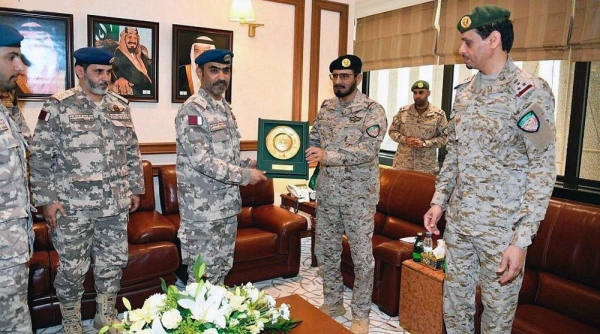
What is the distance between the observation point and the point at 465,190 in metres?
1.79

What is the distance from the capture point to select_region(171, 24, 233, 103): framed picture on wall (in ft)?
12.3

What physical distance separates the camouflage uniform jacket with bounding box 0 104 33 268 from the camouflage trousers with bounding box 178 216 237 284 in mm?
741

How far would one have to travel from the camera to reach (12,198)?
73.2 inches

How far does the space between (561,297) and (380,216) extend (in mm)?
1496

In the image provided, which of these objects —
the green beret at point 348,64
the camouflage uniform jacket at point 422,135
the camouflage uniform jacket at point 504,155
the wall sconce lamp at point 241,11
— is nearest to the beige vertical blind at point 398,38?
the camouflage uniform jacket at point 422,135

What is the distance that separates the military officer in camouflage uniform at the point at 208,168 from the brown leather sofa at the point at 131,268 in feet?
1.85

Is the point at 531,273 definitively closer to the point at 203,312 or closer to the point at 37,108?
the point at 203,312

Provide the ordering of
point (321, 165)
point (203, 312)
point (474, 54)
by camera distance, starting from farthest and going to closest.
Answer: point (321, 165) → point (474, 54) → point (203, 312)

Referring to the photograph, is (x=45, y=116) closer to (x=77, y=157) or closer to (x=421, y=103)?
(x=77, y=157)

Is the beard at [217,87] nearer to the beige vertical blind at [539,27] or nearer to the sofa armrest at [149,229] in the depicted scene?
the sofa armrest at [149,229]

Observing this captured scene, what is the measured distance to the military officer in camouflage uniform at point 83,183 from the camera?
93.0 inches

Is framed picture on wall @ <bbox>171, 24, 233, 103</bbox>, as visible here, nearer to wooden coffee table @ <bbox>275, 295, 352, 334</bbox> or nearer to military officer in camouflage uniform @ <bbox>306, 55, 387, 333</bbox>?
military officer in camouflage uniform @ <bbox>306, 55, 387, 333</bbox>

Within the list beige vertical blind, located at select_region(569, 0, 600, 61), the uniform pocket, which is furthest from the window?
the uniform pocket

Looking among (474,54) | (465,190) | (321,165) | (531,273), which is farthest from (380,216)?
(474,54)
